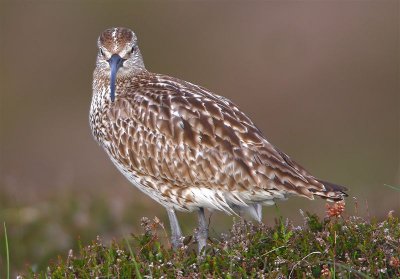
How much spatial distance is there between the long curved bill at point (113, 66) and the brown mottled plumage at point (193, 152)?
0.02 meters

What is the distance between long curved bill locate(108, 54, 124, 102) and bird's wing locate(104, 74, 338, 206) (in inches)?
4.3

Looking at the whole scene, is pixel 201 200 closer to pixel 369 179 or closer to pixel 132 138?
pixel 132 138

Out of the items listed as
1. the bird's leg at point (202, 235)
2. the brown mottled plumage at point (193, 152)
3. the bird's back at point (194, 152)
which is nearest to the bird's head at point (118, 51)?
the brown mottled plumage at point (193, 152)

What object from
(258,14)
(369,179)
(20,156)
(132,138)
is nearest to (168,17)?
(258,14)

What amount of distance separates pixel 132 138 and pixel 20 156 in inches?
636

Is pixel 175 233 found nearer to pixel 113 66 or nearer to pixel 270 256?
pixel 270 256

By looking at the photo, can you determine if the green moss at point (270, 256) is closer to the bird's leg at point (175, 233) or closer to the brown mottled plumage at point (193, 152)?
the bird's leg at point (175, 233)

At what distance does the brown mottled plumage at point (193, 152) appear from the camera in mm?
9109

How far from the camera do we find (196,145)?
9.38m

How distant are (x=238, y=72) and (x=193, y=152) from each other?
19.7 m

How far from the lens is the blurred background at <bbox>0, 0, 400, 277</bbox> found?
24.5 metres

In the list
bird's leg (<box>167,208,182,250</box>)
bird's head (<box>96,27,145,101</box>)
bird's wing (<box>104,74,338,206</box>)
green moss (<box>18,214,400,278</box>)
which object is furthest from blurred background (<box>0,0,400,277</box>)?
green moss (<box>18,214,400,278</box>)

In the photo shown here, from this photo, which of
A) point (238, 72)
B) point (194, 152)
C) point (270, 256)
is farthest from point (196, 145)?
point (238, 72)

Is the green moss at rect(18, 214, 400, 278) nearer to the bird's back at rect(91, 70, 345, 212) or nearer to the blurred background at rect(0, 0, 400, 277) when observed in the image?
the bird's back at rect(91, 70, 345, 212)
